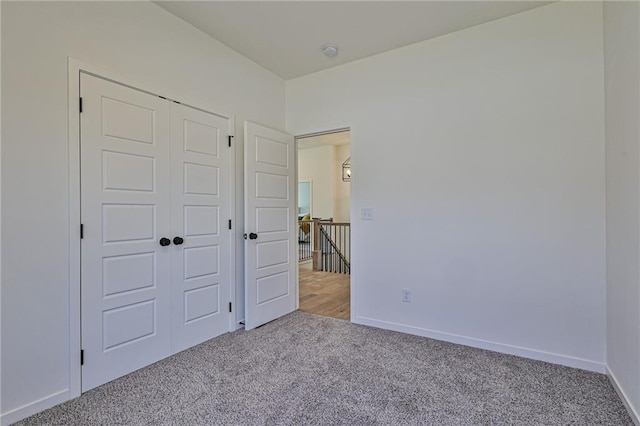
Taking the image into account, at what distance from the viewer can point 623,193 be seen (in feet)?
6.29

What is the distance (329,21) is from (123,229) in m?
2.30

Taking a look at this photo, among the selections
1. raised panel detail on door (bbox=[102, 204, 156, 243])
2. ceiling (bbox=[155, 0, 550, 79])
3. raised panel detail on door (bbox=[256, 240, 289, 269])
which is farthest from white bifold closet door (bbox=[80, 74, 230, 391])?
ceiling (bbox=[155, 0, 550, 79])

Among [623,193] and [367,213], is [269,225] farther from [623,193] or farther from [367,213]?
[623,193]

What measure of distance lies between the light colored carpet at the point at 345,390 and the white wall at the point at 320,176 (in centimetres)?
535

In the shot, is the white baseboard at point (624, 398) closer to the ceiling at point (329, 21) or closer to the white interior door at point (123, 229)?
the ceiling at point (329, 21)

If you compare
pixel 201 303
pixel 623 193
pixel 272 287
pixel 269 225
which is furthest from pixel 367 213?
pixel 623 193

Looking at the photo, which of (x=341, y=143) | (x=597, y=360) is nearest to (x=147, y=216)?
(x=597, y=360)

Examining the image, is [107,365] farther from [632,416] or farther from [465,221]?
[632,416]

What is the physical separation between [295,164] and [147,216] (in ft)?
5.96

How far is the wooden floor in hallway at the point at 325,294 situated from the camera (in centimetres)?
372

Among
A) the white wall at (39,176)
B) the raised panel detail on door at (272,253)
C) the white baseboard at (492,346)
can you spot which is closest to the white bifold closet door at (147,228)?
the white wall at (39,176)

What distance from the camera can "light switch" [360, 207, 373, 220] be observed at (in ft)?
10.6

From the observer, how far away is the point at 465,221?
2.75m

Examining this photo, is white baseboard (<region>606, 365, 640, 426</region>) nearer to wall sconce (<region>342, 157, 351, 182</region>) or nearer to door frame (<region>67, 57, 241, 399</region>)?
door frame (<region>67, 57, 241, 399</region>)
